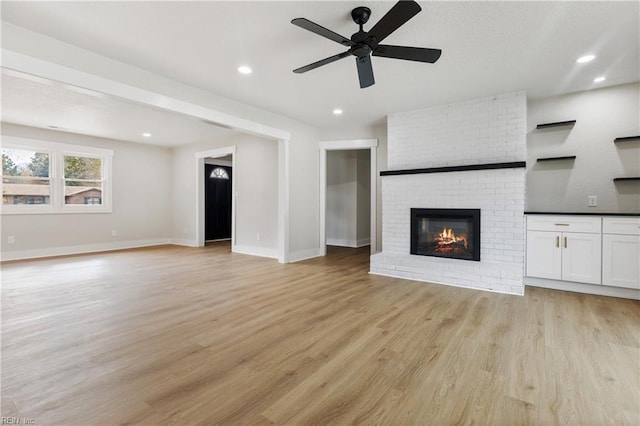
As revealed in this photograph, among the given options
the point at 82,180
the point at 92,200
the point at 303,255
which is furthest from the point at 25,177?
the point at 303,255

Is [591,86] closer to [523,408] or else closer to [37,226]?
[523,408]

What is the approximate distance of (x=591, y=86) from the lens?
3723 millimetres

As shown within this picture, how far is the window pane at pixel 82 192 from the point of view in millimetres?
6270

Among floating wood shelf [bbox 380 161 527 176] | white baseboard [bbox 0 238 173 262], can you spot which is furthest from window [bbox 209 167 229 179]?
floating wood shelf [bbox 380 161 527 176]

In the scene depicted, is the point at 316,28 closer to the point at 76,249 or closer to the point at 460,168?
the point at 460,168

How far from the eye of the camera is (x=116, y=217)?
6.93 metres

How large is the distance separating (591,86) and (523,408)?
4.20 metres

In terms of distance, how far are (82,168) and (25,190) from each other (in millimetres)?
1054

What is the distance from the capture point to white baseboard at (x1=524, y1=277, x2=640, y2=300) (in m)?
3.33

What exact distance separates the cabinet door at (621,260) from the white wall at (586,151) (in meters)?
0.64

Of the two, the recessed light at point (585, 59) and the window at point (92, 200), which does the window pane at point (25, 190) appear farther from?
the recessed light at point (585, 59)

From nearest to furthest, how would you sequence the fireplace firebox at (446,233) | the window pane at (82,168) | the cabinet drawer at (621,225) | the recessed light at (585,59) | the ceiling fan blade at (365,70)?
1. the ceiling fan blade at (365,70)
2. the recessed light at (585,59)
3. the cabinet drawer at (621,225)
4. the fireplace firebox at (446,233)
5. the window pane at (82,168)

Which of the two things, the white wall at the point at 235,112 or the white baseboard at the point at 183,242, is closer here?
the white wall at the point at 235,112

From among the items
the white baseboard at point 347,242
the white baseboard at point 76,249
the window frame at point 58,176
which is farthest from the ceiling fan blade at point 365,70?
the white baseboard at point 76,249
